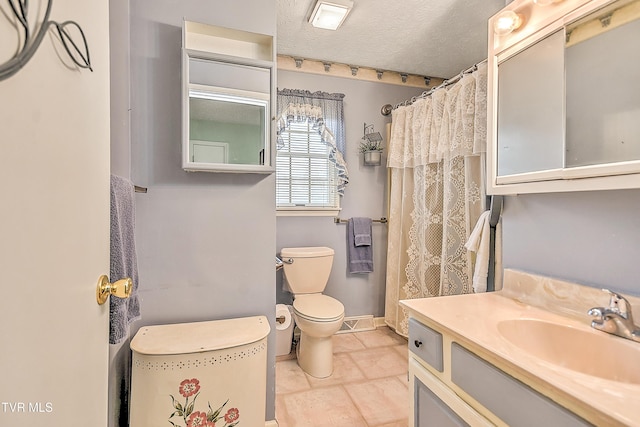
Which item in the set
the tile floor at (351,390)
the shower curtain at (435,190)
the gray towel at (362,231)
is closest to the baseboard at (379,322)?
the shower curtain at (435,190)

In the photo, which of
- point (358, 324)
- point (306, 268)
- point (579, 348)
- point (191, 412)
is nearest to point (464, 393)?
point (579, 348)

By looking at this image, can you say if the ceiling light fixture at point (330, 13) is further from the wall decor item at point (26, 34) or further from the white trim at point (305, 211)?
the wall decor item at point (26, 34)

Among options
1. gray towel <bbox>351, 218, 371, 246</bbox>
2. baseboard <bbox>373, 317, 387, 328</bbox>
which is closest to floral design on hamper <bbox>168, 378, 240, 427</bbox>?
gray towel <bbox>351, 218, 371, 246</bbox>

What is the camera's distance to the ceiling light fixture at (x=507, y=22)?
1.21 meters

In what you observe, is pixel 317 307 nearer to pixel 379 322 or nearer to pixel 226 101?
pixel 379 322

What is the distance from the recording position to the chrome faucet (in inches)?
33.7

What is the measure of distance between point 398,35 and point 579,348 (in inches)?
85.6

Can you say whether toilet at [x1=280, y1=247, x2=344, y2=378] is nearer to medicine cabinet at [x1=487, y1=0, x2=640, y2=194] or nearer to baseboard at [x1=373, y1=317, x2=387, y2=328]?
baseboard at [x1=373, y1=317, x2=387, y2=328]

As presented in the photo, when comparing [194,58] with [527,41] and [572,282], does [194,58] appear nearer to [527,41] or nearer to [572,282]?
[527,41]

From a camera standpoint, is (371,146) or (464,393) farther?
(371,146)

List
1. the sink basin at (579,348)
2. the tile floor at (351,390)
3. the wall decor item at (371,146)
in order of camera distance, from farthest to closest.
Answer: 1. the wall decor item at (371,146)
2. the tile floor at (351,390)
3. the sink basin at (579,348)

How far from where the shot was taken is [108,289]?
0.63 m

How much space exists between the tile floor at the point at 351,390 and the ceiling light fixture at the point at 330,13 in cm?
244

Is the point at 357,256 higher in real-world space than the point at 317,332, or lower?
higher
